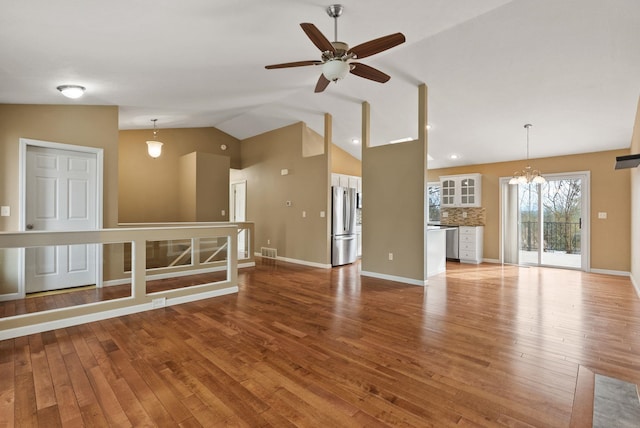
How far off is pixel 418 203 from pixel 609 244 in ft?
13.5

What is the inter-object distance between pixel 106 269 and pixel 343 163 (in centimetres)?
562

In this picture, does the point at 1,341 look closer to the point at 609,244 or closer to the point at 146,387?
the point at 146,387

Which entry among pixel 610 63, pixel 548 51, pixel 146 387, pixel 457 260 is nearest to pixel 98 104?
pixel 146 387

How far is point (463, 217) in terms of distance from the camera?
25.9ft

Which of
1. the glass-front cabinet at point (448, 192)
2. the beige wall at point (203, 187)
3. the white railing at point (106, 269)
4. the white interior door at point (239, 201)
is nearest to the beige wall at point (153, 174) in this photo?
the beige wall at point (203, 187)

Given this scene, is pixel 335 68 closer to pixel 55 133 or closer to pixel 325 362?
pixel 325 362

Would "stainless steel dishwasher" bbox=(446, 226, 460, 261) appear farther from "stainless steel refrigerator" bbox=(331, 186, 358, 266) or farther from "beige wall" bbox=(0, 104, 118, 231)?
"beige wall" bbox=(0, 104, 118, 231)

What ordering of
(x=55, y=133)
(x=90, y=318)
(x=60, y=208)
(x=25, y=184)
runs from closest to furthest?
(x=90, y=318) < (x=25, y=184) < (x=55, y=133) < (x=60, y=208)

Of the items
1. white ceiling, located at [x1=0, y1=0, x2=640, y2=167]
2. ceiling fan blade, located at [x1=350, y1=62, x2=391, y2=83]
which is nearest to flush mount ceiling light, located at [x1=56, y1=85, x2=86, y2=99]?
white ceiling, located at [x1=0, y1=0, x2=640, y2=167]

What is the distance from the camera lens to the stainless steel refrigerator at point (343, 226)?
666 cm

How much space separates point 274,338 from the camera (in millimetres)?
2928

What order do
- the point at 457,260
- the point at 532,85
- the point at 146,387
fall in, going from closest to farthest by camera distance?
1. the point at 146,387
2. the point at 532,85
3. the point at 457,260

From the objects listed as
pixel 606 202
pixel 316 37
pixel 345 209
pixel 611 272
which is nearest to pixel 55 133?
pixel 316 37

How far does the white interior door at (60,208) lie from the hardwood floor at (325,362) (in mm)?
1577
